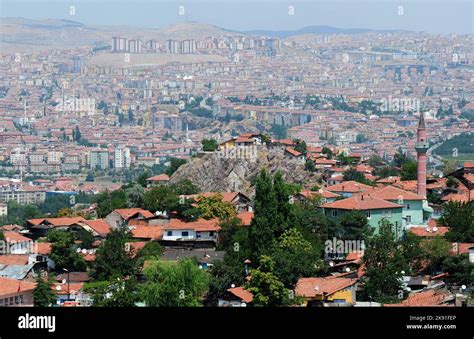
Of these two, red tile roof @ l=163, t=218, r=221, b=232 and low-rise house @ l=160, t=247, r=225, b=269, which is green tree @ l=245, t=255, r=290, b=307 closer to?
low-rise house @ l=160, t=247, r=225, b=269

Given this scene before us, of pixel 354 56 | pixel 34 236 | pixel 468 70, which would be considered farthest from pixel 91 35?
pixel 34 236

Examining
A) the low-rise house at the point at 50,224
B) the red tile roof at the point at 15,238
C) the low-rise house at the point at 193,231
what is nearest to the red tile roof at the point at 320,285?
the low-rise house at the point at 193,231

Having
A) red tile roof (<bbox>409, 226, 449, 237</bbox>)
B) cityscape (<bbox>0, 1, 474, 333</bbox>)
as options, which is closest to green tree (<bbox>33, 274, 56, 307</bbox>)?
cityscape (<bbox>0, 1, 474, 333</bbox>)

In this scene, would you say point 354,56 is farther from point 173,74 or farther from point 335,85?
point 173,74

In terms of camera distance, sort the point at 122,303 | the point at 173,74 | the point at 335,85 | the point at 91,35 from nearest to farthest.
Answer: the point at 122,303
the point at 335,85
the point at 173,74
the point at 91,35

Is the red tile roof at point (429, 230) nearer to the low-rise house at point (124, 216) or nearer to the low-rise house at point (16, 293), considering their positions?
the low-rise house at point (124, 216)

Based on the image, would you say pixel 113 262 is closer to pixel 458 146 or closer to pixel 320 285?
pixel 320 285
